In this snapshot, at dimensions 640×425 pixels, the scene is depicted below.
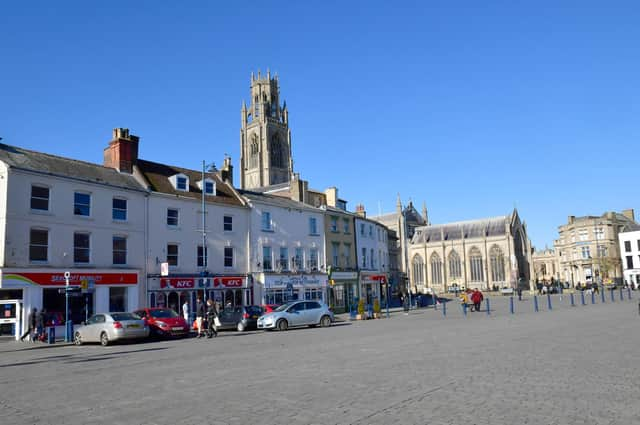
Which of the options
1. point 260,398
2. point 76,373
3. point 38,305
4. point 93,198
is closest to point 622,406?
point 260,398

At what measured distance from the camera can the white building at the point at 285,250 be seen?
39.0 metres

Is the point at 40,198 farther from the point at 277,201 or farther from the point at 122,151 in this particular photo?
the point at 277,201

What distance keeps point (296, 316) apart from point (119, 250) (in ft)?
35.8

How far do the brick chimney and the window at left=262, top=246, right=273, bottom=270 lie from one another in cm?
1124

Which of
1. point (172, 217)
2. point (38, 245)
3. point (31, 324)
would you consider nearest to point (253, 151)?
point (172, 217)

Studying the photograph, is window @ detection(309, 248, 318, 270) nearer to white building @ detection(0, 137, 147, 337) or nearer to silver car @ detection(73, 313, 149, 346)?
white building @ detection(0, 137, 147, 337)

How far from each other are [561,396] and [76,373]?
11153mm

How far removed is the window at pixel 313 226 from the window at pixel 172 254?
13.5 metres

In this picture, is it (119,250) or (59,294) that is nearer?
(59,294)

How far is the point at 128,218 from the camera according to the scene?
31156mm

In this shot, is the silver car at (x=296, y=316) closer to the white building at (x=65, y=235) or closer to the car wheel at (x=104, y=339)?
the car wheel at (x=104, y=339)

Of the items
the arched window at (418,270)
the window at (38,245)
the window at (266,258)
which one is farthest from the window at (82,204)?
the arched window at (418,270)

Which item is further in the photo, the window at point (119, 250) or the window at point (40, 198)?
the window at point (119, 250)

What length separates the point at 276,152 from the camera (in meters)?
124
